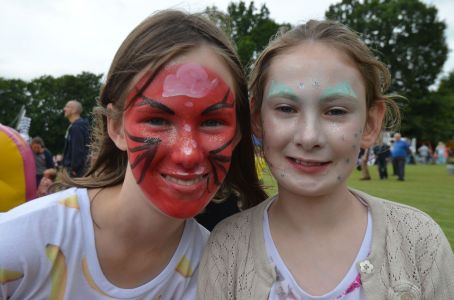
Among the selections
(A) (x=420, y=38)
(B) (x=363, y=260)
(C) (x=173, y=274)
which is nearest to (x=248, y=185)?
(C) (x=173, y=274)

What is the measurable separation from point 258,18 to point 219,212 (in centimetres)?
5023

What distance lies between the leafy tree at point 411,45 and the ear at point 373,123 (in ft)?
140

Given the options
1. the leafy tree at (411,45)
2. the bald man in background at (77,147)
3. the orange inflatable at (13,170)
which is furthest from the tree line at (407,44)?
the orange inflatable at (13,170)

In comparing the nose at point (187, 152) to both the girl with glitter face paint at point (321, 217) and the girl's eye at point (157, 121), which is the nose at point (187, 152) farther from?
the girl with glitter face paint at point (321, 217)

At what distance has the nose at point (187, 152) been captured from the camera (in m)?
1.70

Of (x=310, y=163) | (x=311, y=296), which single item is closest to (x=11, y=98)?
(x=310, y=163)

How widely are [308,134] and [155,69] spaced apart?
27.3 inches

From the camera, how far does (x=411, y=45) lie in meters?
44.1

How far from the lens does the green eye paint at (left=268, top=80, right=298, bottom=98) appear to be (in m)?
1.84

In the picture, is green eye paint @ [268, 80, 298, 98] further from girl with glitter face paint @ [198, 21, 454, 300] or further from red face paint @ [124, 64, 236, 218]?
red face paint @ [124, 64, 236, 218]

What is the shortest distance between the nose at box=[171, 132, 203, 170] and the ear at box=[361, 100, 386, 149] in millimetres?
813

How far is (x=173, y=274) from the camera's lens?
2.02 meters

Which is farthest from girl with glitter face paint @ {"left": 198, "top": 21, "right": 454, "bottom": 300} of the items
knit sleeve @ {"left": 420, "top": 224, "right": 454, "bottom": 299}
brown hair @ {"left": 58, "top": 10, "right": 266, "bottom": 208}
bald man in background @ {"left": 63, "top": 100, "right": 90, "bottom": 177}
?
bald man in background @ {"left": 63, "top": 100, "right": 90, "bottom": 177}

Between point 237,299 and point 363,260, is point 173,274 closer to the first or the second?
point 237,299
